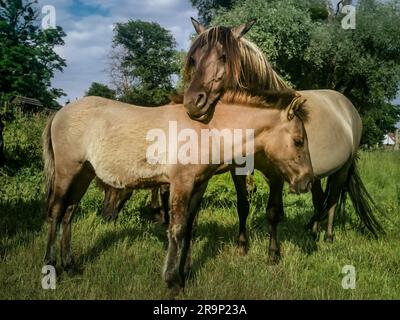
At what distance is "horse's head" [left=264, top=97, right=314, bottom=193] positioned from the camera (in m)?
3.71

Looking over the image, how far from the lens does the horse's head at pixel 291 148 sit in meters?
3.71

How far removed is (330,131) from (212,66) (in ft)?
6.99

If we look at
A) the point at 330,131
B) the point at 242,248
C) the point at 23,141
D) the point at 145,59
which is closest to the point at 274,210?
the point at 242,248

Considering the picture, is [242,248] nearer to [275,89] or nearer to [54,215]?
[275,89]

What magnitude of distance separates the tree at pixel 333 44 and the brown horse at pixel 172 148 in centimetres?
1657

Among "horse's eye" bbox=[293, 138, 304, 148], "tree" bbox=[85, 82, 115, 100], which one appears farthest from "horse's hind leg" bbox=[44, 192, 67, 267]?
"tree" bbox=[85, 82, 115, 100]

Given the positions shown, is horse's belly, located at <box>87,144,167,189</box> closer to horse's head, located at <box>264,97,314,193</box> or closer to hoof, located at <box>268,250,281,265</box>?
horse's head, located at <box>264,97,314,193</box>

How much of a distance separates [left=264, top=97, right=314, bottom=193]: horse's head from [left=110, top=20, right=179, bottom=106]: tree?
33839 mm

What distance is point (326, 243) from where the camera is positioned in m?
5.63

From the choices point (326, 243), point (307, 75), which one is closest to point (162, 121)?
point (326, 243)

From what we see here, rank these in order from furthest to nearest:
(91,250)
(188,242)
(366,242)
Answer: (366,242)
(91,250)
(188,242)

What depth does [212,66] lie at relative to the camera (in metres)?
4.16
